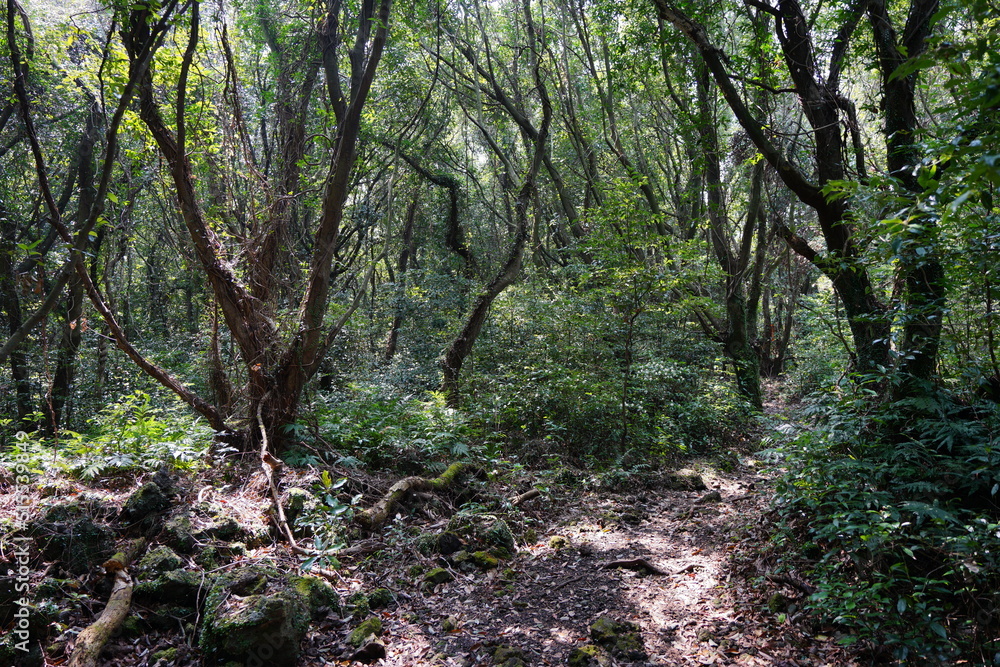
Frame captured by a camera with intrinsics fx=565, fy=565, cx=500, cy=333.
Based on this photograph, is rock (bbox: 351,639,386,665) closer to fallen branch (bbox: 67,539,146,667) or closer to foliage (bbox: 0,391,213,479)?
fallen branch (bbox: 67,539,146,667)

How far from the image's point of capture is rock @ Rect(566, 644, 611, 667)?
3783 mm

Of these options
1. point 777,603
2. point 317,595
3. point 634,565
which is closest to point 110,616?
point 317,595

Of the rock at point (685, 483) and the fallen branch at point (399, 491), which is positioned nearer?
the fallen branch at point (399, 491)

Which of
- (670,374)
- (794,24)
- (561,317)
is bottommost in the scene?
(670,374)

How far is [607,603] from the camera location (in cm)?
465

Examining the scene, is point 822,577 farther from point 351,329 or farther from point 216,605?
point 351,329

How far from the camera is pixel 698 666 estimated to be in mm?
3707

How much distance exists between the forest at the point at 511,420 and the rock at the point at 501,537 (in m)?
0.03

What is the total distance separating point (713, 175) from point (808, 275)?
29.1 feet

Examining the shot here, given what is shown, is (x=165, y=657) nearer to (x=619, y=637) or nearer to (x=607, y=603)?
(x=619, y=637)

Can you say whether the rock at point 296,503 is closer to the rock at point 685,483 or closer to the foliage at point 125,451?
the foliage at point 125,451

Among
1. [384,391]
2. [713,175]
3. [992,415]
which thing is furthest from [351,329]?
[992,415]

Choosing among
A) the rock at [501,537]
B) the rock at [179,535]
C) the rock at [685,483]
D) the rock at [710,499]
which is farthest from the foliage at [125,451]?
the rock at [685,483]

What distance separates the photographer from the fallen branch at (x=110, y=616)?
3.30 metres
